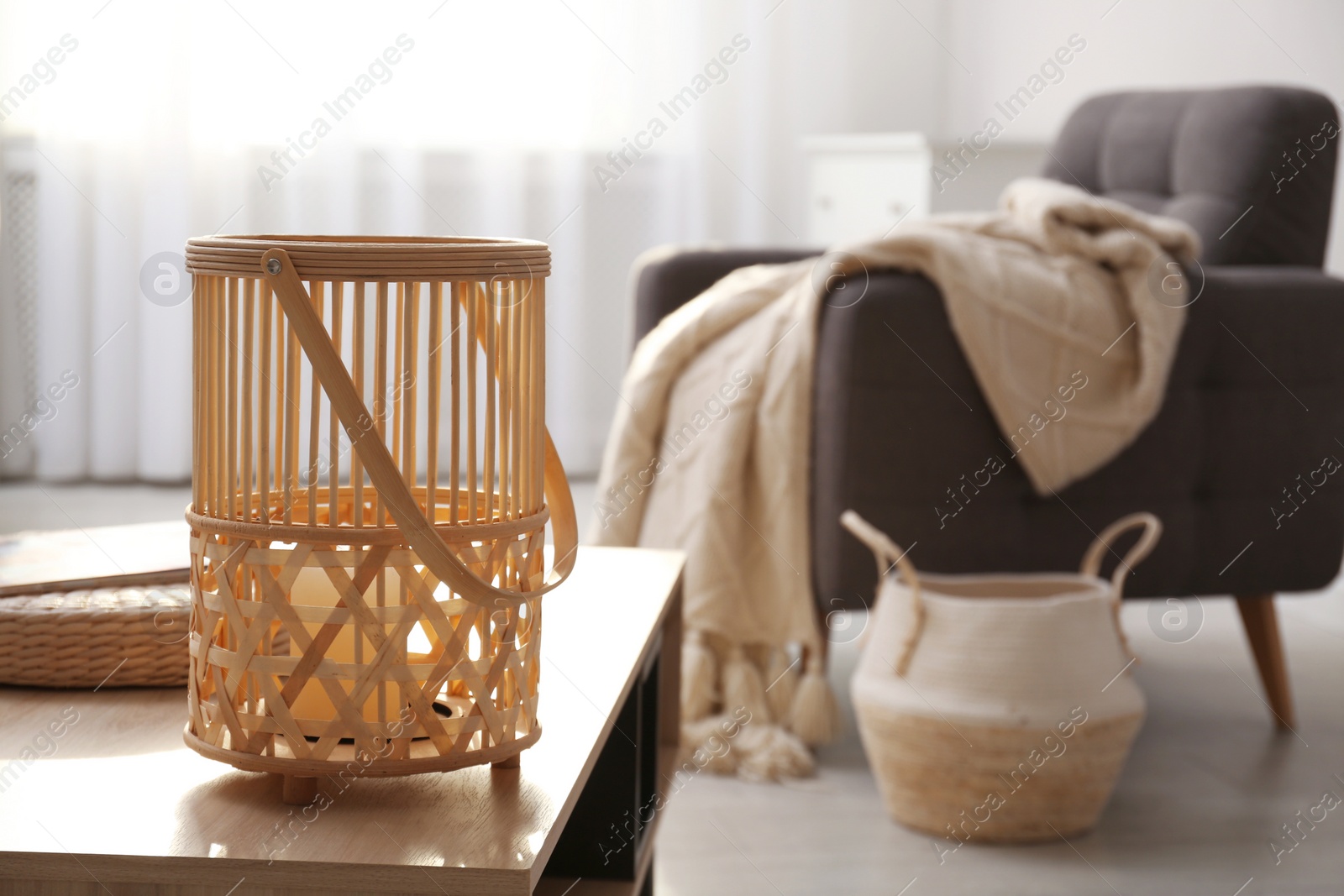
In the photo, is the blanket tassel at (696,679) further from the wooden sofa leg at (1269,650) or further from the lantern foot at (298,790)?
the lantern foot at (298,790)

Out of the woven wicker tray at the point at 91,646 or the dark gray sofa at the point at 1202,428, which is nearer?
the woven wicker tray at the point at 91,646

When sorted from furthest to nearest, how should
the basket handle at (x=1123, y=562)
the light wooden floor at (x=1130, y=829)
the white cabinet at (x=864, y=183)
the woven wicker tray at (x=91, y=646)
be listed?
the white cabinet at (x=864, y=183)
the basket handle at (x=1123, y=562)
the light wooden floor at (x=1130, y=829)
the woven wicker tray at (x=91, y=646)

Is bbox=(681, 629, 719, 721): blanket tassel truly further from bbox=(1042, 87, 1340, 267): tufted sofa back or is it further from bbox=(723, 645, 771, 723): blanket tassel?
bbox=(1042, 87, 1340, 267): tufted sofa back

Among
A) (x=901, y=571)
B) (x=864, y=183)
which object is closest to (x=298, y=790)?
(x=901, y=571)

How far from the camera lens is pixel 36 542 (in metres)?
0.89

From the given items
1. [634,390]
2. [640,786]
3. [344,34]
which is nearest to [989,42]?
[344,34]

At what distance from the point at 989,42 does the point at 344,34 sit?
1.52 metres

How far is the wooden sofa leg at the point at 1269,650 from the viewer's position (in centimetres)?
166

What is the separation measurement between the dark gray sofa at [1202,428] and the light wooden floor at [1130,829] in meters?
0.12

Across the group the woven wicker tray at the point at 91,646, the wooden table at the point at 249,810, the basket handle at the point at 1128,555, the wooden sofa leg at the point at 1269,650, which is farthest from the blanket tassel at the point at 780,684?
the woven wicker tray at the point at 91,646

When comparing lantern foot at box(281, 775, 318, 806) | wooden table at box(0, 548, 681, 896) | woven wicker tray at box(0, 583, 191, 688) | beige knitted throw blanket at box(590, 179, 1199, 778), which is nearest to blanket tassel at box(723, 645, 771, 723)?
beige knitted throw blanket at box(590, 179, 1199, 778)

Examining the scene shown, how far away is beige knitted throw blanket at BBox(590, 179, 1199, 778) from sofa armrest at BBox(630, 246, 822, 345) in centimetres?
29

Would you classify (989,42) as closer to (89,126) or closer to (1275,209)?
(1275,209)

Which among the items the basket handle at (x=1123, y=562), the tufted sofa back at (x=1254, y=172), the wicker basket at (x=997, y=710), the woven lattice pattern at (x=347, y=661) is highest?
the tufted sofa back at (x=1254, y=172)
